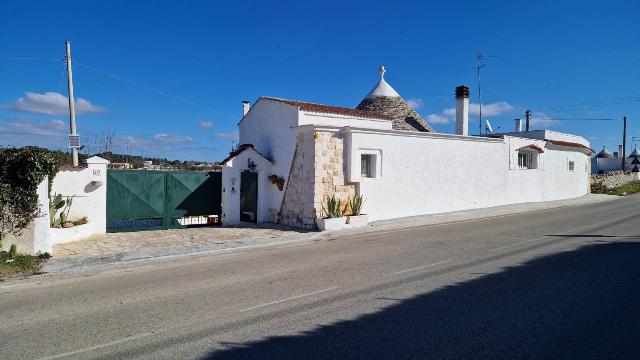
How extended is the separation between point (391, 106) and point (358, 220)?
12.8m

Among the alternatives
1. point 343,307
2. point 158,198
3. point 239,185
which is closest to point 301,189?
point 239,185

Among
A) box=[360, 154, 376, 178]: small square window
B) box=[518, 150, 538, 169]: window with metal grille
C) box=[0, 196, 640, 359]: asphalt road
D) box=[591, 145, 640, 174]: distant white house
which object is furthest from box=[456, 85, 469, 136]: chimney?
box=[591, 145, 640, 174]: distant white house

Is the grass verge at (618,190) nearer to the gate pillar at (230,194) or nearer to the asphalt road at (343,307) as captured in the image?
the asphalt road at (343,307)

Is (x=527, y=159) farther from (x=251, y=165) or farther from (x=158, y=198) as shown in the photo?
(x=158, y=198)

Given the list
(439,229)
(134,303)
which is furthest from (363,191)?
(134,303)

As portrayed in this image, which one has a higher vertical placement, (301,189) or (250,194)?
(301,189)

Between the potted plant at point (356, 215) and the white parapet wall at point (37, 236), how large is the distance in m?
9.50

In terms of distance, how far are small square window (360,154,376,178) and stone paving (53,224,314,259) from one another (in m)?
4.14

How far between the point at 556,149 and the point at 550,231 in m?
18.3

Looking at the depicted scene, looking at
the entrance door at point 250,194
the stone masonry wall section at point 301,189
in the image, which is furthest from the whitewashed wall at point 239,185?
the stone masonry wall section at point 301,189

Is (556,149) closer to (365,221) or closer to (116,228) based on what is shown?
(365,221)

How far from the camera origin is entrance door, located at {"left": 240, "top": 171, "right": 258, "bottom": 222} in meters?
16.6

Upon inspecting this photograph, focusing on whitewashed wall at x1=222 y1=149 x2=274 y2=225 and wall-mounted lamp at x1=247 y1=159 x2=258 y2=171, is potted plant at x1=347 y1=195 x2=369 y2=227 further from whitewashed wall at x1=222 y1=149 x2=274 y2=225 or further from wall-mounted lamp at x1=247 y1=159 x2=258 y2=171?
wall-mounted lamp at x1=247 y1=159 x2=258 y2=171

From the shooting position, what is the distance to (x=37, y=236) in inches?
391
